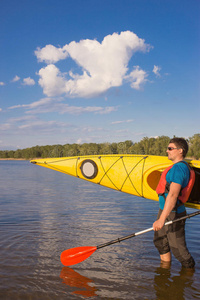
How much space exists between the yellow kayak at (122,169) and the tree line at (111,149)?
3195 inches

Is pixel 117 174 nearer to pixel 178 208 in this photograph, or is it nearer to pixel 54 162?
pixel 54 162

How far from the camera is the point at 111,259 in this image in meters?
4.52

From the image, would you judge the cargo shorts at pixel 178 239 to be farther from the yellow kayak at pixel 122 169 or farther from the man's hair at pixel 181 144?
the yellow kayak at pixel 122 169

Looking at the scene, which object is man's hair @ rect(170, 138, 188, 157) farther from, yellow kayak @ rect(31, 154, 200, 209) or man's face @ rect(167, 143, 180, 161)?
yellow kayak @ rect(31, 154, 200, 209)

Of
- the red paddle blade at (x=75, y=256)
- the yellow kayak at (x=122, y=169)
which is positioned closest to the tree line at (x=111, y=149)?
the yellow kayak at (x=122, y=169)

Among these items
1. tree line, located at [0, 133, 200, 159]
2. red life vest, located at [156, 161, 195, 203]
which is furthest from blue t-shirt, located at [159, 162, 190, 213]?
tree line, located at [0, 133, 200, 159]

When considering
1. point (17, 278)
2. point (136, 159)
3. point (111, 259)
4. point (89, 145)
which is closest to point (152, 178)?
point (136, 159)

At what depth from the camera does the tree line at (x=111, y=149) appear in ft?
297

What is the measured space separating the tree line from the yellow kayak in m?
81.2

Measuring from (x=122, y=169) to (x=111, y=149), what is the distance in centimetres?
9675

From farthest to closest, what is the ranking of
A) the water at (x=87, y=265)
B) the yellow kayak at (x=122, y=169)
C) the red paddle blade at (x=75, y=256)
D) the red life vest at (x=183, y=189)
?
the yellow kayak at (x=122, y=169) < the red paddle blade at (x=75, y=256) < the water at (x=87, y=265) < the red life vest at (x=183, y=189)

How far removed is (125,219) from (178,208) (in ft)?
15.2

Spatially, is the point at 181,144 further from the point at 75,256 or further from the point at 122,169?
the point at 122,169

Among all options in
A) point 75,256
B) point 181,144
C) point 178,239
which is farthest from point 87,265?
point 181,144
